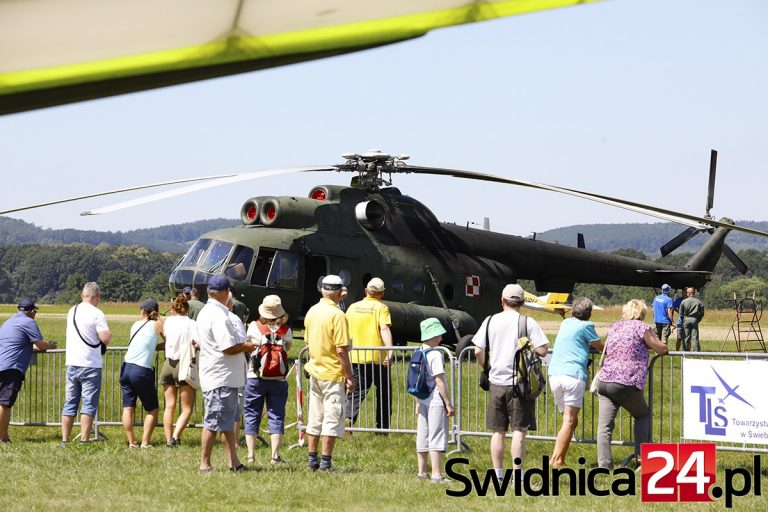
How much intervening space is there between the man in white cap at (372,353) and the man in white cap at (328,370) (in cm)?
202

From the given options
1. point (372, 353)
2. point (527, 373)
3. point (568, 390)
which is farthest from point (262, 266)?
point (527, 373)

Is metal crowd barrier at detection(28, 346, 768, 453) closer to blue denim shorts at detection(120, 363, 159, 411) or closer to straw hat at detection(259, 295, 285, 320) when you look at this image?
blue denim shorts at detection(120, 363, 159, 411)

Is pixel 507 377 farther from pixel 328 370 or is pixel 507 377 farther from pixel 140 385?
pixel 140 385

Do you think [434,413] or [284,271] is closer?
[434,413]

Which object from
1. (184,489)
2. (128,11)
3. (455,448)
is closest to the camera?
(128,11)

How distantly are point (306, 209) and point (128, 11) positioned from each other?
17.5 metres

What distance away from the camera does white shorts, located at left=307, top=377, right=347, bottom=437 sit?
9977 mm

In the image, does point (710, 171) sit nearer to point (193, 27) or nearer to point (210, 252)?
point (210, 252)

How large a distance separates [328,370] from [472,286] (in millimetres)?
11744

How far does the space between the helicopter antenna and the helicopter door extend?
5.53 feet

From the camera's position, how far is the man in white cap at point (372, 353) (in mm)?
12172

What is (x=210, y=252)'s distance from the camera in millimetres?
18812

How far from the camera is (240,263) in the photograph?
18.6 m

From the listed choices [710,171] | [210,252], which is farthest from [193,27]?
[710,171]
